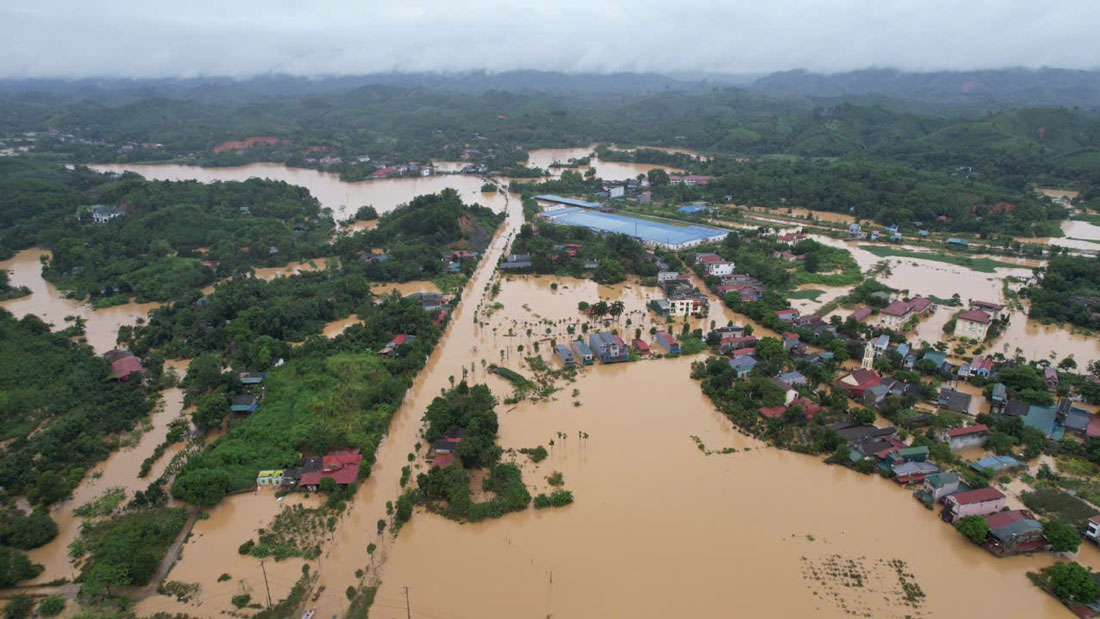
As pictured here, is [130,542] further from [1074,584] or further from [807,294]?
[807,294]

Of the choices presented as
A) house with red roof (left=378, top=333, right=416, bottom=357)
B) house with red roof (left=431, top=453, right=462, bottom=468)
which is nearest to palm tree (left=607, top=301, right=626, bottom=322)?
house with red roof (left=378, top=333, right=416, bottom=357)

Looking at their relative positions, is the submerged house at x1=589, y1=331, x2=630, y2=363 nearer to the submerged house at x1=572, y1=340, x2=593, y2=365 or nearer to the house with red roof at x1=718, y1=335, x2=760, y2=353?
the submerged house at x1=572, y1=340, x2=593, y2=365

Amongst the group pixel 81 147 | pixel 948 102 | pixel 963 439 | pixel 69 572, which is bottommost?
pixel 69 572

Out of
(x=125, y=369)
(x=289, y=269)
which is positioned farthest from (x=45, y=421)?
(x=289, y=269)

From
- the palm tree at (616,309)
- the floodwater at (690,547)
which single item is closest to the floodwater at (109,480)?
the floodwater at (690,547)

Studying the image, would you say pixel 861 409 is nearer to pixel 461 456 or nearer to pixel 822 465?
pixel 822 465

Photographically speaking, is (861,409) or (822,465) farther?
(861,409)

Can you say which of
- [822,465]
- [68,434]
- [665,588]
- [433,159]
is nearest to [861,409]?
[822,465]
